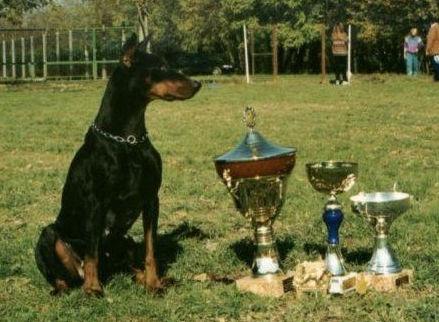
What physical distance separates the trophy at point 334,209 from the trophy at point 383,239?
13 centimetres

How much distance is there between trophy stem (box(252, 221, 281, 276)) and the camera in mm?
4595

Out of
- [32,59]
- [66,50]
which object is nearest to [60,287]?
[66,50]

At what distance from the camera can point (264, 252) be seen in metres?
4.66

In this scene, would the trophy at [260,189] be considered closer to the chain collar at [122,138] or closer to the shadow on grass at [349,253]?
the chain collar at [122,138]

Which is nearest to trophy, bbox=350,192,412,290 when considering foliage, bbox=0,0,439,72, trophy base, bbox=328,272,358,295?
trophy base, bbox=328,272,358,295

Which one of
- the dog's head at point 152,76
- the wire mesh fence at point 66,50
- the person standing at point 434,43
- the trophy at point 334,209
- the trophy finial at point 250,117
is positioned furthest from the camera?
the wire mesh fence at point 66,50

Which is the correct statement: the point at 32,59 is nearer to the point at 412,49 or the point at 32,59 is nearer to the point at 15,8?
the point at 15,8

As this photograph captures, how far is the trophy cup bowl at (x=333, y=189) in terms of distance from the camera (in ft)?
14.8

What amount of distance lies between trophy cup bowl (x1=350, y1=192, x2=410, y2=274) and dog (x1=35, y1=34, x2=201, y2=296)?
1239 millimetres

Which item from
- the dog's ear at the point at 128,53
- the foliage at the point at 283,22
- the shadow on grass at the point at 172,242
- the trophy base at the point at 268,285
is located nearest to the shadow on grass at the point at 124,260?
the shadow on grass at the point at 172,242

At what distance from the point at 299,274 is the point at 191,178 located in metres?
4.36

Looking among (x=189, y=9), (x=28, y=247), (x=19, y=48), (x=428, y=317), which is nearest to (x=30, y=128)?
(x=28, y=247)

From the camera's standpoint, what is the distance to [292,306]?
4.25 meters

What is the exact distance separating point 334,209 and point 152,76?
1321 mm
